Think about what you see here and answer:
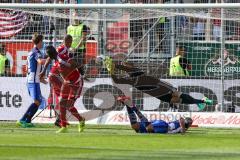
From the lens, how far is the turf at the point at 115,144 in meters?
14.4

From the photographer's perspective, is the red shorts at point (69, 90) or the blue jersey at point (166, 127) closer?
the blue jersey at point (166, 127)

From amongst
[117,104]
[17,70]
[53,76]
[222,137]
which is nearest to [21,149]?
[222,137]

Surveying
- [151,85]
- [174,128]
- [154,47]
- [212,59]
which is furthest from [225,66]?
[174,128]

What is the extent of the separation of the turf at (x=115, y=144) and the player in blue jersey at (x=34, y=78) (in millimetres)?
507

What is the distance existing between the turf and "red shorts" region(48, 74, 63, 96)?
957 millimetres

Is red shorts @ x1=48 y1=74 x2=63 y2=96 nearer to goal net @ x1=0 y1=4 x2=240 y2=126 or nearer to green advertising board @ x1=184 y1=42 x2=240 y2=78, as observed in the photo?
goal net @ x1=0 y1=4 x2=240 y2=126

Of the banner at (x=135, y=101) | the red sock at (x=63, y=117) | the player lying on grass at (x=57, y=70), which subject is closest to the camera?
the red sock at (x=63, y=117)

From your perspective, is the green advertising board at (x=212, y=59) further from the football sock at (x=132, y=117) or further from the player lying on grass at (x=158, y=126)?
the football sock at (x=132, y=117)

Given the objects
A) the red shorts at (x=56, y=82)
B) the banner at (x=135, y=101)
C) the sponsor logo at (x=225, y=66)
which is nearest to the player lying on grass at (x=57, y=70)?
the red shorts at (x=56, y=82)

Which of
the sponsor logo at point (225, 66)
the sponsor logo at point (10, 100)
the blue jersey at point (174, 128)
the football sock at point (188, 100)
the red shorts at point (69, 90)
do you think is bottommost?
the blue jersey at point (174, 128)

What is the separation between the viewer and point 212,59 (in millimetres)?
24469

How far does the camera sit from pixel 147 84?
22.5 meters

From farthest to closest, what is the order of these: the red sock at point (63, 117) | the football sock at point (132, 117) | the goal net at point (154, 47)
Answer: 1. the goal net at point (154, 47)
2. the red sock at point (63, 117)
3. the football sock at point (132, 117)

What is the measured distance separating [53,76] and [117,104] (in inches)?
95.4
